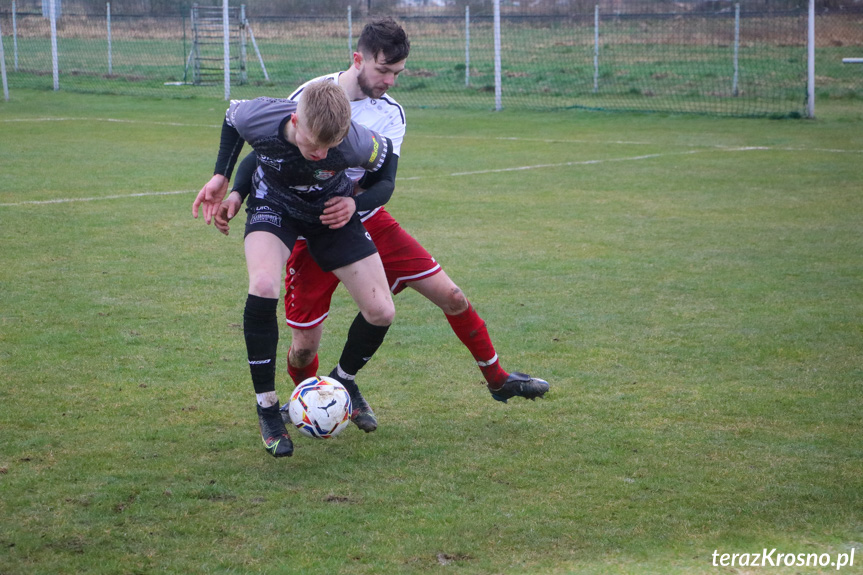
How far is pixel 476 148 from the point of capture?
51.4 feet

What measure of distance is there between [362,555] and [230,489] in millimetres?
776

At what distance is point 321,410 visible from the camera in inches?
165

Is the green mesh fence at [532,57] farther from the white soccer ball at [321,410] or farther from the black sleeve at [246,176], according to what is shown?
the white soccer ball at [321,410]

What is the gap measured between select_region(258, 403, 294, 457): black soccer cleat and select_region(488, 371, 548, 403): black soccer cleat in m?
1.10

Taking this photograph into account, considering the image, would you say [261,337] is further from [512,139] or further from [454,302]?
[512,139]

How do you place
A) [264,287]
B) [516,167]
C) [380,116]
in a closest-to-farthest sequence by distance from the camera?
[264,287] < [380,116] < [516,167]

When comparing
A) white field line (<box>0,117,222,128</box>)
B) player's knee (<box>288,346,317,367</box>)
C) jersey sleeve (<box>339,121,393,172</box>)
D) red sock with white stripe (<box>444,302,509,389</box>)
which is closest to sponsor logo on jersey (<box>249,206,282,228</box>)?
jersey sleeve (<box>339,121,393,172</box>)

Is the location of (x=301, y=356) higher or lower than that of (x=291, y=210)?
lower

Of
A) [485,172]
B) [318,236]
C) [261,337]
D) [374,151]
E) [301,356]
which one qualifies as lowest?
[301,356]

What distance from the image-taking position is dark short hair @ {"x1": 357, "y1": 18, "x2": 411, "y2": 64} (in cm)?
456

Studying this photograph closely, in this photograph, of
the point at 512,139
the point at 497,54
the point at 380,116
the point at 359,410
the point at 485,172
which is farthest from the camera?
the point at 497,54

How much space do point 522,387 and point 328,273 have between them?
106 centimetres

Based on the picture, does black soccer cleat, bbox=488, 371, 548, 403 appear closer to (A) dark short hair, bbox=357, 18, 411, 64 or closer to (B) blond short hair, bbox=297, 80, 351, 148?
(B) blond short hair, bbox=297, 80, 351, 148

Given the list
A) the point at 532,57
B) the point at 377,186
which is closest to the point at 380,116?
the point at 377,186
